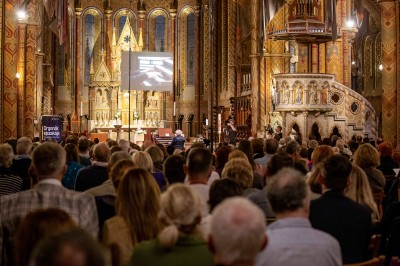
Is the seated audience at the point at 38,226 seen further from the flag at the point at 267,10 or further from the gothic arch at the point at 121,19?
the gothic arch at the point at 121,19

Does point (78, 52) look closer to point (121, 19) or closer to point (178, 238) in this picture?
point (121, 19)

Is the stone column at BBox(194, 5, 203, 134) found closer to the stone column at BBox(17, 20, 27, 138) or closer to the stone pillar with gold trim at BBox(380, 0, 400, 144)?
the stone column at BBox(17, 20, 27, 138)

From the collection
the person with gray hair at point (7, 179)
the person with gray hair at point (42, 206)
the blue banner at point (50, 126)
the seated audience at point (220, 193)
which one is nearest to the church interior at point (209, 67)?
the blue banner at point (50, 126)

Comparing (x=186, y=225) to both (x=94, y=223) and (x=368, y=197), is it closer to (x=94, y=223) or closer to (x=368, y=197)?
(x=94, y=223)

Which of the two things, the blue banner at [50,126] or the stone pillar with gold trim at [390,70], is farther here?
the blue banner at [50,126]

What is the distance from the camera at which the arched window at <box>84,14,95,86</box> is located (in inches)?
→ 1806

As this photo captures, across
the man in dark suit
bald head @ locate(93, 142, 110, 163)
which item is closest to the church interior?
bald head @ locate(93, 142, 110, 163)

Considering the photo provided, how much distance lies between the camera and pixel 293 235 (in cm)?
441

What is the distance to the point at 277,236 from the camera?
4.41 meters

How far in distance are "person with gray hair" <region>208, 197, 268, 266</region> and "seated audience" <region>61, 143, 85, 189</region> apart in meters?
6.92

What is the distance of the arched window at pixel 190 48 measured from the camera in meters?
46.5

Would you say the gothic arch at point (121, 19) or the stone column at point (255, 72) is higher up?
the gothic arch at point (121, 19)

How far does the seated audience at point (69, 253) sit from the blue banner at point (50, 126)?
888 inches

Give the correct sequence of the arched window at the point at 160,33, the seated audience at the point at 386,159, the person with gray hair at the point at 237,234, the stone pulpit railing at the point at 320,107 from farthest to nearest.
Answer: the arched window at the point at 160,33, the stone pulpit railing at the point at 320,107, the seated audience at the point at 386,159, the person with gray hair at the point at 237,234
